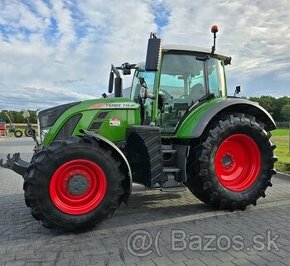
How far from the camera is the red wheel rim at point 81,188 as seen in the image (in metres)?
4.95

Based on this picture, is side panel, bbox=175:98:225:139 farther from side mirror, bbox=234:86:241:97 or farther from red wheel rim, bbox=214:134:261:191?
side mirror, bbox=234:86:241:97

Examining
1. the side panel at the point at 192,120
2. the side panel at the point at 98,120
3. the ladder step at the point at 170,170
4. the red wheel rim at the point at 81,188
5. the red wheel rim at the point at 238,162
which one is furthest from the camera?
the red wheel rim at the point at 238,162

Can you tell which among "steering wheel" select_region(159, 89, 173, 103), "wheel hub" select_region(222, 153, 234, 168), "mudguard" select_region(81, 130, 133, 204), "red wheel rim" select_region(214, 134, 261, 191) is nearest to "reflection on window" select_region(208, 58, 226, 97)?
"steering wheel" select_region(159, 89, 173, 103)

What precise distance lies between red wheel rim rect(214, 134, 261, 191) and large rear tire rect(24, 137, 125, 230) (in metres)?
1.94

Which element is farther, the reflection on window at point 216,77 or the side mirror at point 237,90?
the side mirror at point 237,90

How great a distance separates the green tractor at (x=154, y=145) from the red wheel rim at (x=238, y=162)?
0.05ft

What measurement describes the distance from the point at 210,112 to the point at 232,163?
3.59 feet

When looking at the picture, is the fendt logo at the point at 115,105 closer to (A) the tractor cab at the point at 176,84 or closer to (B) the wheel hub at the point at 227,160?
(A) the tractor cab at the point at 176,84

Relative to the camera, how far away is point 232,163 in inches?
255

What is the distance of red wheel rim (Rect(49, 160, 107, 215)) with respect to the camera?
4953 mm

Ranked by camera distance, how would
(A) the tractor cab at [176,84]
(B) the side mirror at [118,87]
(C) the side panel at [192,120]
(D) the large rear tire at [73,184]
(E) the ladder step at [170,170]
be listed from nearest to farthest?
(D) the large rear tire at [73,184] → (E) the ladder step at [170,170] → (C) the side panel at [192,120] → (A) the tractor cab at [176,84] → (B) the side mirror at [118,87]

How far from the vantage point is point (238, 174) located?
6.48 m

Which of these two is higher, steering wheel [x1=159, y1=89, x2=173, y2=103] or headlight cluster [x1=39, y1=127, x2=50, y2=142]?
steering wheel [x1=159, y1=89, x2=173, y2=103]

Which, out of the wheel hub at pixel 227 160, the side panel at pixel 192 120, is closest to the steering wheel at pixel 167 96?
the side panel at pixel 192 120
